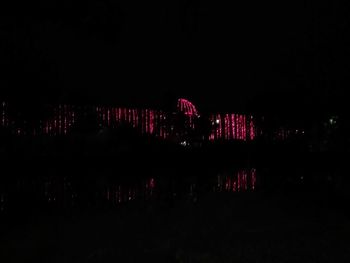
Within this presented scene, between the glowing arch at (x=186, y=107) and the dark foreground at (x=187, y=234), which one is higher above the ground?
the glowing arch at (x=186, y=107)

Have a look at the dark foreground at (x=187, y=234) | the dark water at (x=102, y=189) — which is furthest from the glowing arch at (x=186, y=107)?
the dark foreground at (x=187, y=234)

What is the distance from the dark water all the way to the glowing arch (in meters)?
8.23

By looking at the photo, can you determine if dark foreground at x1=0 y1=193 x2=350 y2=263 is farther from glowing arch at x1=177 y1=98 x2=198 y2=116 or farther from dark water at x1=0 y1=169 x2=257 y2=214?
glowing arch at x1=177 y1=98 x2=198 y2=116

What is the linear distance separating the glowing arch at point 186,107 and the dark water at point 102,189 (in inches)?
324

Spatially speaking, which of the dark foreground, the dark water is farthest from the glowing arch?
the dark foreground

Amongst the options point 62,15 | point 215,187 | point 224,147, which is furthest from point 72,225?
point 224,147

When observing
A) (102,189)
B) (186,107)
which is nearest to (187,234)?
(102,189)

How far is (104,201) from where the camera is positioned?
233 inches

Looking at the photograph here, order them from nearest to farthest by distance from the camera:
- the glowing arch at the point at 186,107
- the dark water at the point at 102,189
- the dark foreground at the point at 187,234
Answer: the dark foreground at the point at 187,234 → the dark water at the point at 102,189 → the glowing arch at the point at 186,107

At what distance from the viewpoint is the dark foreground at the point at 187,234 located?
3.31 metres

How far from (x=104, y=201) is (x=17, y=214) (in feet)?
3.52

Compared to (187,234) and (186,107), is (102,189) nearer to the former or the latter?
(187,234)

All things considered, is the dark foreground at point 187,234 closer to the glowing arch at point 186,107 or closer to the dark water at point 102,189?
the dark water at point 102,189

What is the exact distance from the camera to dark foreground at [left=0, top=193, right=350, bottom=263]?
3.31 m
